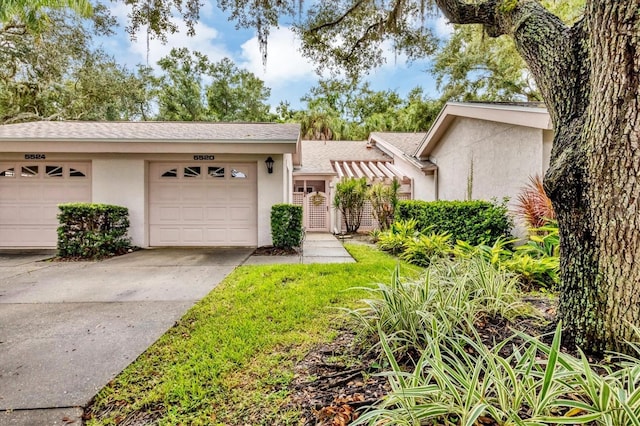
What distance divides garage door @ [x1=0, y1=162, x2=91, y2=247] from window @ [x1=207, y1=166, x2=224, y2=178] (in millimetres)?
3970

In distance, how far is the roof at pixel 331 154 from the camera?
15397mm

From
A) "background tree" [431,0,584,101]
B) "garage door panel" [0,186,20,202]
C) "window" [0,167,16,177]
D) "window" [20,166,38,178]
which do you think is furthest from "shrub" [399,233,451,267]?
"background tree" [431,0,584,101]

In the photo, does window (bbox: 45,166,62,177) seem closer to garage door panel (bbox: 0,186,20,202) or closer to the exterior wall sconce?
garage door panel (bbox: 0,186,20,202)

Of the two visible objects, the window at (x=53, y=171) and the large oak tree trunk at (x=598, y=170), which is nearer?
the large oak tree trunk at (x=598, y=170)

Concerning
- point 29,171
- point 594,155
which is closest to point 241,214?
point 29,171

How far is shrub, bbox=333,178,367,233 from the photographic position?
13.4 m

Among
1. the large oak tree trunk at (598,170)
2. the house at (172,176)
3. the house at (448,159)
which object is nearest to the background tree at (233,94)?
the house at (448,159)

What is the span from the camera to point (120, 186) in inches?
355

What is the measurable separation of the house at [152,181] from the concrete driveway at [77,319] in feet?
6.68

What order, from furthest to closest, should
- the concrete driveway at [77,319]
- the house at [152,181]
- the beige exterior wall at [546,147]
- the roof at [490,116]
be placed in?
the house at [152,181] < the beige exterior wall at [546,147] < the roof at [490,116] < the concrete driveway at [77,319]

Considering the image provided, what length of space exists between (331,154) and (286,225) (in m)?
10.2

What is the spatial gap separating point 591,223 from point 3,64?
1029 inches

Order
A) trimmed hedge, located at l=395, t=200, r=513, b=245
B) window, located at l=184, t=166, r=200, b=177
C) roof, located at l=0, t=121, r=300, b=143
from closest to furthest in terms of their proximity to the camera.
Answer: trimmed hedge, located at l=395, t=200, r=513, b=245, roof, located at l=0, t=121, r=300, b=143, window, located at l=184, t=166, r=200, b=177

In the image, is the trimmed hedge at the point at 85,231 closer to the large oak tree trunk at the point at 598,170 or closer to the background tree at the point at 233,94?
the large oak tree trunk at the point at 598,170
